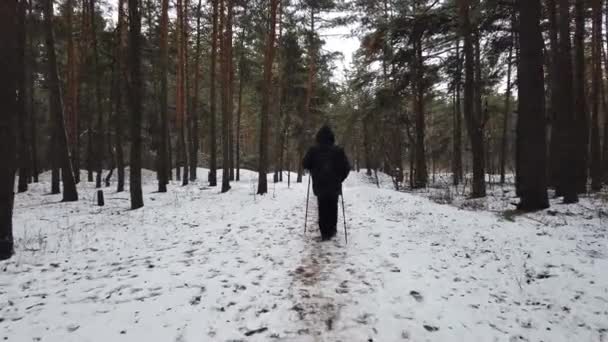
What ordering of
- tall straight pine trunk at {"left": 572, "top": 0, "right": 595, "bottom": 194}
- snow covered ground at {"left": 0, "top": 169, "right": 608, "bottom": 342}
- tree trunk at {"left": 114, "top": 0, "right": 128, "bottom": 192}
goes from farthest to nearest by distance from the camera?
tree trunk at {"left": 114, "top": 0, "right": 128, "bottom": 192}, tall straight pine trunk at {"left": 572, "top": 0, "right": 595, "bottom": 194}, snow covered ground at {"left": 0, "top": 169, "right": 608, "bottom": 342}

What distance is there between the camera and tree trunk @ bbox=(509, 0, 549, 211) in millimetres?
8273

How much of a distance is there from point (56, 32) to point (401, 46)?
1627 cm

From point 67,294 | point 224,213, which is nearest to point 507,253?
point 67,294

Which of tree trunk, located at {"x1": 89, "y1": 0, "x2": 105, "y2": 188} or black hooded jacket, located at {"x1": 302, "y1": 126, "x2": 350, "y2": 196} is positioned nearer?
black hooded jacket, located at {"x1": 302, "y1": 126, "x2": 350, "y2": 196}

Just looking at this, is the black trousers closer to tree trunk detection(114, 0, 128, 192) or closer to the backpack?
the backpack

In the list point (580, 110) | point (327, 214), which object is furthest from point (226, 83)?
point (580, 110)

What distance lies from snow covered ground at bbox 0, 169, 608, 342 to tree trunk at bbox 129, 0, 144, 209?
3.41 m

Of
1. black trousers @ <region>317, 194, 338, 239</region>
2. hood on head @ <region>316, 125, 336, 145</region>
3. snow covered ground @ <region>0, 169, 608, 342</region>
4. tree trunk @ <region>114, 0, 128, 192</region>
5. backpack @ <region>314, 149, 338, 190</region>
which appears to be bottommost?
snow covered ground @ <region>0, 169, 608, 342</region>

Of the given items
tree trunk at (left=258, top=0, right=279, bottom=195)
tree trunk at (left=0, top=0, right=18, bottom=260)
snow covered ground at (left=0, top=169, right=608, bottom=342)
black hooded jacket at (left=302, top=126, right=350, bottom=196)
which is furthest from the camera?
tree trunk at (left=258, top=0, right=279, bottom=195)

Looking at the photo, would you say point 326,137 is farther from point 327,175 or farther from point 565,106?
point 565,106

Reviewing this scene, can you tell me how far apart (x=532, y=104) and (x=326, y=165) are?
5809mm

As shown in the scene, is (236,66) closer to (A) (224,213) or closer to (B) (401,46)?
(B) (401,46)

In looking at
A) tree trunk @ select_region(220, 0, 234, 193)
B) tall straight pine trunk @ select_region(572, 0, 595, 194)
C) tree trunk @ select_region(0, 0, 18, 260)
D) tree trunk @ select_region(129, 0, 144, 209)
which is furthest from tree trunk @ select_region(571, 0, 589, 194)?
tree trunk @ select_region(0, 0, 18, 260)

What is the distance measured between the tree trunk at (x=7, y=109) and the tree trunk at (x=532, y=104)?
432 inches
